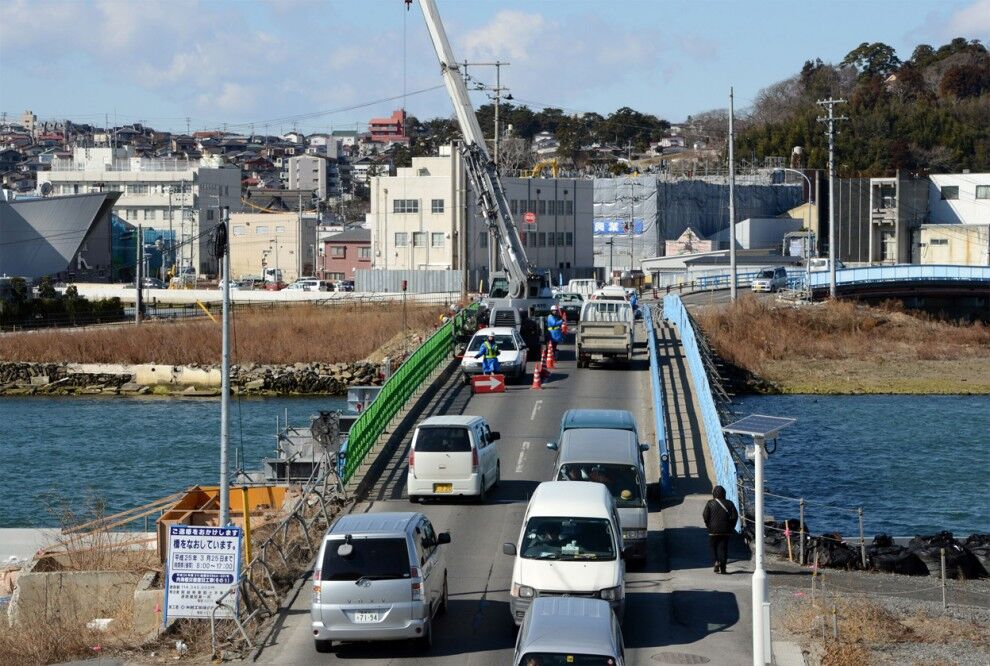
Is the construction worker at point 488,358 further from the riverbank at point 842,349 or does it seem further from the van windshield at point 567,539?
the riverbank at point 842,349

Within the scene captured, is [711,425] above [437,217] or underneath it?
underneath

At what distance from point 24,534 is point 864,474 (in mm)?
26880

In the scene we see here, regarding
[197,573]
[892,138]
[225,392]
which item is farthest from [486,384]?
[892,138]

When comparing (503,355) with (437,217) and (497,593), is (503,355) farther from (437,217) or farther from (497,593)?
(437,217)

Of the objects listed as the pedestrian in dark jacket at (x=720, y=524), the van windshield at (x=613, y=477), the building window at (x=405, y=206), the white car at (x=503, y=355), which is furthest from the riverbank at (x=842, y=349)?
the pedestrian in dark jacket at (x=720, y=524)

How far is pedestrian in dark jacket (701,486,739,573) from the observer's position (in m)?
21.2

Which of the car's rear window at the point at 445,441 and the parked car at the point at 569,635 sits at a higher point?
the car's rear window at the point at 445,441

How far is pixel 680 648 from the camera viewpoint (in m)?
17.8

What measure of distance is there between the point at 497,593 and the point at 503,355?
21489mm

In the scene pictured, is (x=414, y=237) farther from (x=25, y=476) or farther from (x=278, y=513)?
(x=278, y=513)

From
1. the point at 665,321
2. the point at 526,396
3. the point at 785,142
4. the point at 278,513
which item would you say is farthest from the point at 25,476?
the point at 785,142

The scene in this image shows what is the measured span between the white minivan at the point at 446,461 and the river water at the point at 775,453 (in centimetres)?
877

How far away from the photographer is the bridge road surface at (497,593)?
1758 cm

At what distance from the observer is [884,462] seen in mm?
46500
